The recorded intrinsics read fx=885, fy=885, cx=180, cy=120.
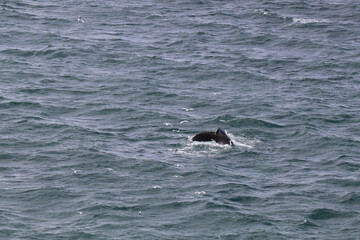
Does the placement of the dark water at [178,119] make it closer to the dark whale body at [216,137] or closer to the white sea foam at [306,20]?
the white sea foam at [306,20]

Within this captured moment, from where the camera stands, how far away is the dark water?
3909 cm

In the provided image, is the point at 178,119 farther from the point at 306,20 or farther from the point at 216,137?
the point at 306,20

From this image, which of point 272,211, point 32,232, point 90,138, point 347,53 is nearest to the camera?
point 32,232

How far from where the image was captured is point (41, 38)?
6838cm

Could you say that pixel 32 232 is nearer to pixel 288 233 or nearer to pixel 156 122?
pixel 288 233

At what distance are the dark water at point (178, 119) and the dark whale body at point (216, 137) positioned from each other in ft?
1.37

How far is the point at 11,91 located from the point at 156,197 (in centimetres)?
1890

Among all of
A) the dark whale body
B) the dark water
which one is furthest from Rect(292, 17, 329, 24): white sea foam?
the dark whale body

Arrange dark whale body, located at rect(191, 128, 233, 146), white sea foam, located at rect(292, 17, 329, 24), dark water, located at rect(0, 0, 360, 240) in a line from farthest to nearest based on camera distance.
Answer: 1. white sea foam, located at rect(292, 17, 329, 24)
2. dark whale body, located at rect(191, 128, 233, 146)
3. dark water, located at rect(0, 0, 360, 240)

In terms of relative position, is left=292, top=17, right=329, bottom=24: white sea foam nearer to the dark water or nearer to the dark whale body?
the dark water

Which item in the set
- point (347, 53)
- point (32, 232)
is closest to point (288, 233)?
point (32, 232)

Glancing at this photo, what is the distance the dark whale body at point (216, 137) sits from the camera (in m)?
46.9

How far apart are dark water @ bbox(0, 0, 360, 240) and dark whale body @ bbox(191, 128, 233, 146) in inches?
16.4

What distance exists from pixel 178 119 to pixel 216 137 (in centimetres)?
506
